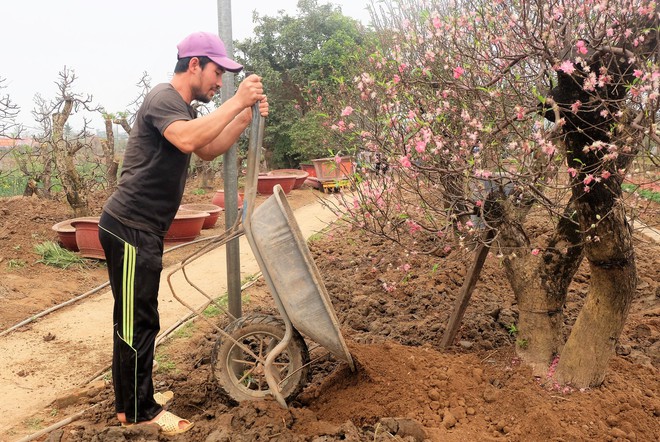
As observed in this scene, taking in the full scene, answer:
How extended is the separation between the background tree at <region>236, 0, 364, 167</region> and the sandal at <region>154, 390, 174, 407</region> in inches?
535

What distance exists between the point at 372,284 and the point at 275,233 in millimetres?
2913

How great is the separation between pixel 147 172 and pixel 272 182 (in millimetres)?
10363

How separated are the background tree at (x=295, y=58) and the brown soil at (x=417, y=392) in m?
12.5

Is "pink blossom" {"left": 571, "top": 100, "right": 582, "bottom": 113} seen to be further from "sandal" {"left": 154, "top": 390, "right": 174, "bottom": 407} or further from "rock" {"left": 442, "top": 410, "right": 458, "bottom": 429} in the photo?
"sandal" {"left": 154, "top": 390, "right": 174, "bottom": 407}

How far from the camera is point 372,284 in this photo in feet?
18.7

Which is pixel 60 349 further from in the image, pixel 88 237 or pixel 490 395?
pixel 490 395

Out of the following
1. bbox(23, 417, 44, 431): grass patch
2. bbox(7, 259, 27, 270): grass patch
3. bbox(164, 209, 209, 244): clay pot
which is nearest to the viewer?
bbox(23, 417, 44, 431): grass patch

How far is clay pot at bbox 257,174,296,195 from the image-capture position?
1313 centimetres

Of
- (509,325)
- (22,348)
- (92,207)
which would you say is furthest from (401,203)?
(92,207)

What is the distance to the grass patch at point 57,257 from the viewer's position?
22.9ft

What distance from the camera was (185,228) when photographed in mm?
8250

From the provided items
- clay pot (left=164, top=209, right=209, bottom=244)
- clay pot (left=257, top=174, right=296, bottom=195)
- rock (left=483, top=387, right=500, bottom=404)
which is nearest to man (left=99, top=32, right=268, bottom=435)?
rock (left=483, top=387, right=500, bottom=404)

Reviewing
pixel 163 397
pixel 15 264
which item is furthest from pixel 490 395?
pixel 15 264

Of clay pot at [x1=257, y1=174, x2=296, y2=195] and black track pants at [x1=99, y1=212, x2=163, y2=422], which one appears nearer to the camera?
black track pants at [x1=99, y1=212, x2=163, y2=422]
